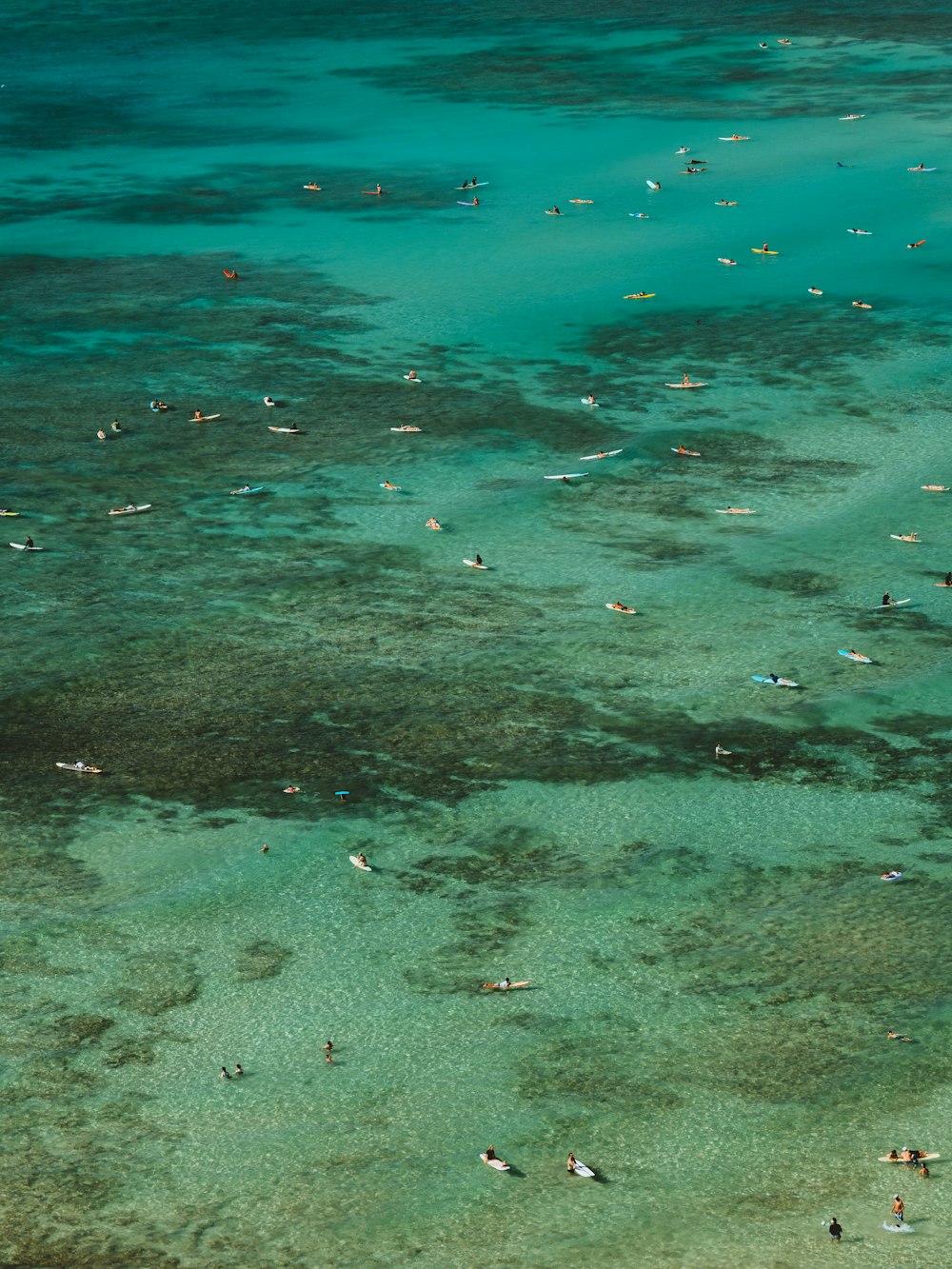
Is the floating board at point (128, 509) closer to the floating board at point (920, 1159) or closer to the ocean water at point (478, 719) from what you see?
the ocean water at point (478, 719)

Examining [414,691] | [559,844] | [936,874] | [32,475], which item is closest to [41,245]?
[32,475]

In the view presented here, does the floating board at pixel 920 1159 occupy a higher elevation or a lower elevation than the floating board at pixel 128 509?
lower

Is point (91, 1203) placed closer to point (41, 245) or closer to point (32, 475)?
point (32, 475)

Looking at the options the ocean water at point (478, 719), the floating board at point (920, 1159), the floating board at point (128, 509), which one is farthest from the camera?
the floating board at point (128, 509)

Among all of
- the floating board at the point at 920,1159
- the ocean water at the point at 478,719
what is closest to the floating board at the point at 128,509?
the ocean water at the point at 478,719

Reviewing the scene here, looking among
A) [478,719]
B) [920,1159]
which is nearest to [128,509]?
[478,719]

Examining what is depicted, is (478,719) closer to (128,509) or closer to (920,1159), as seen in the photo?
(920,1159)

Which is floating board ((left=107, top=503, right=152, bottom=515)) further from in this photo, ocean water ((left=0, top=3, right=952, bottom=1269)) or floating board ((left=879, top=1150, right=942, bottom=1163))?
floating board ((left=879, top=1150, right=942, bottom=1163))

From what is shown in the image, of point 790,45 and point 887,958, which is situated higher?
point 790,45
